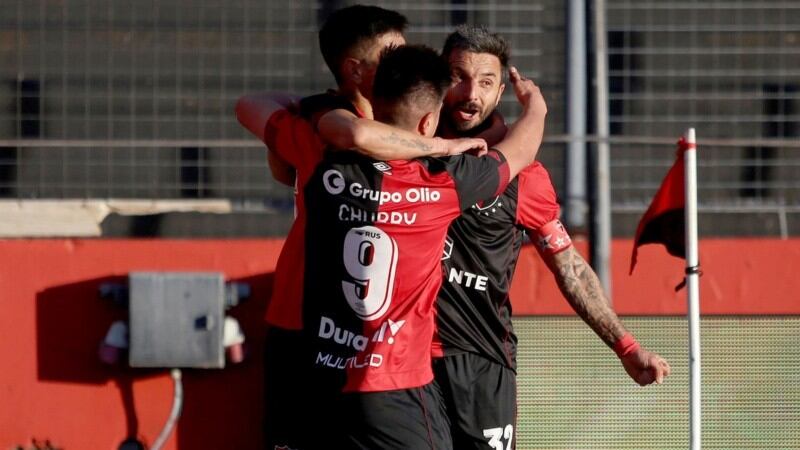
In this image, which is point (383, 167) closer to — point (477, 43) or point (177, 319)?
point (477, 43)

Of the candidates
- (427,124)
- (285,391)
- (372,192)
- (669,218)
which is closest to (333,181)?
(372,192)

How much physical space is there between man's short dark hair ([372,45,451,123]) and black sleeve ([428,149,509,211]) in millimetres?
214

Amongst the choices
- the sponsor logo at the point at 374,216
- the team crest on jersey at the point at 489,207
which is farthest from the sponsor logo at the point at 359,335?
the team crest on jersey at the point at 489,207

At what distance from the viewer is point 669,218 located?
605 cm

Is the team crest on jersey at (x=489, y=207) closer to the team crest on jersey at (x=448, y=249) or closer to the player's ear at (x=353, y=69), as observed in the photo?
the team crest on jersey at (x=448, y=249)

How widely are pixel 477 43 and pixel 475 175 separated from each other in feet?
3.00

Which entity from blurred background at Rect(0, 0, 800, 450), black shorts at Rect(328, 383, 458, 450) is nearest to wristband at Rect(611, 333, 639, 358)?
black shorts at Rect(328, 383, 458, 450)

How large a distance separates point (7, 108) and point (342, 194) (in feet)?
14.6

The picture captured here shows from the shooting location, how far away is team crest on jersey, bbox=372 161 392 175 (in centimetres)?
409

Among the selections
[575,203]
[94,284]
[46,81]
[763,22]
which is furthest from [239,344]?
[763,22]

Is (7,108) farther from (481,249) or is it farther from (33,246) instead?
(481,249)

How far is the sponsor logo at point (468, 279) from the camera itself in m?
4.92

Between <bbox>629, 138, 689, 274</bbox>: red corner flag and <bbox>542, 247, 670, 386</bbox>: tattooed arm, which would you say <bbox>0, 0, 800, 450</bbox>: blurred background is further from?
<bbox>542, 247, 670, 386</bbox>: tattooed arm

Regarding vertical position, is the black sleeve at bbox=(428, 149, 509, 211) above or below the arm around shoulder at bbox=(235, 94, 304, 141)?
below
